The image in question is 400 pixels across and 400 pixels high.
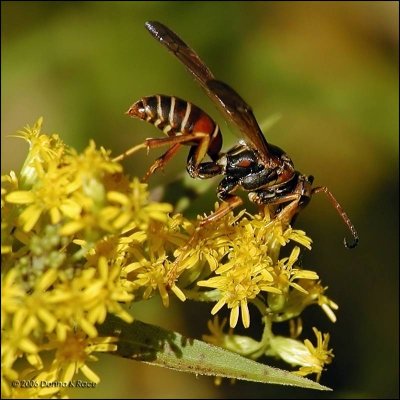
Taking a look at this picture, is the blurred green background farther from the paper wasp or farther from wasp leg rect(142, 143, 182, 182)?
wasp leg rect(142, 143, 182, 182)

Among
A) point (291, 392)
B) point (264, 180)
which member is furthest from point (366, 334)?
point (264, 180)

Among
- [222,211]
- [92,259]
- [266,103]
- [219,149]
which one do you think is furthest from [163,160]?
[266,103]

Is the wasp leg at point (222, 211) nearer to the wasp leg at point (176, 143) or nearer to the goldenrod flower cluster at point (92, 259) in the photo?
the goldenrod flower cluster at point (92, 259)

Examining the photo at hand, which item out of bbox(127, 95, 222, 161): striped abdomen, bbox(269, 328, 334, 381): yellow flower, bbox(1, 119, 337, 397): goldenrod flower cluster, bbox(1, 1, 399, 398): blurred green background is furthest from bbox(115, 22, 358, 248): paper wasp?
bbox(1, 1, 399, 398): blurred green background

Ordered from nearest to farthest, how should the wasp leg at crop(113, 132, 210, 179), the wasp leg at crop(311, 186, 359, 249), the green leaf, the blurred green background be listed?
the green leaf → the wasp leg at crop(113, 132, 210, 179) → the wasp leg at crop(311, 186, 359, 249) → the blurred green background

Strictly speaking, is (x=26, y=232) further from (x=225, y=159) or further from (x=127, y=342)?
(x=225, y=159)

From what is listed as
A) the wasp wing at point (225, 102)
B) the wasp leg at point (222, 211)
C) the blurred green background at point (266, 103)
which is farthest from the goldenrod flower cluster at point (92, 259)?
the blurred green background at point (266, 103)
